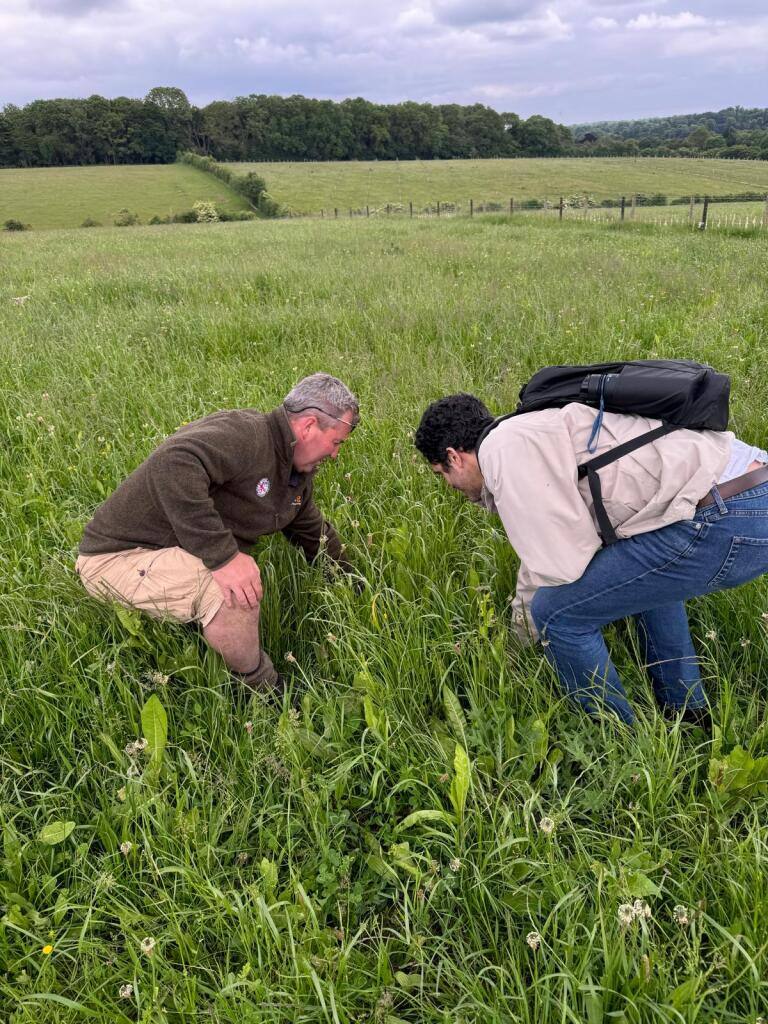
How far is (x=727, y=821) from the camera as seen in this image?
5.95ft

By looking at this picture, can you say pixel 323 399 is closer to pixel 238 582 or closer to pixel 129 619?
pixel 238 582

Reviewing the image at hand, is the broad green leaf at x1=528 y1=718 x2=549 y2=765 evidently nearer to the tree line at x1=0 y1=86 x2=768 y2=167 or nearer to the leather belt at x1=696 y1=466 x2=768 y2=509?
the leather belt at x1=696 y1=466 x2=768 y2=509

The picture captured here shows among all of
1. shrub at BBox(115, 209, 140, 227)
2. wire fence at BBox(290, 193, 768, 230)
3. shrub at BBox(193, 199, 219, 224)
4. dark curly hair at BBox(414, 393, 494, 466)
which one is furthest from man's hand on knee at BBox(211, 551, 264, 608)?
shrub at BBox(115, 209, 140, 227)

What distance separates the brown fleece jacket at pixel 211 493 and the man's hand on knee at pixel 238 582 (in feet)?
0.11

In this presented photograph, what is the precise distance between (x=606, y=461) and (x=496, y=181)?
6586cm

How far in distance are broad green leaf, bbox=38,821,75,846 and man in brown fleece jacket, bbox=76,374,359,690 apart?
0.80 metres

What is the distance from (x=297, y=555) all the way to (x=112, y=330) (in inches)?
194

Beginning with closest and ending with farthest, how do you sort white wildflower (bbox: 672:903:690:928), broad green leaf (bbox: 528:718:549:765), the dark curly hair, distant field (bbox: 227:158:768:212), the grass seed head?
1. white wildflower (bbox: 672:903:690:928)
2. the grass seed head
3. broad green leaf (bbox: 528:718:549:765)
4. the dark curly hair
5. distant field (bbox: 227:158:768:212)

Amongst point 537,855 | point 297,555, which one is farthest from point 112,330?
point 537,855

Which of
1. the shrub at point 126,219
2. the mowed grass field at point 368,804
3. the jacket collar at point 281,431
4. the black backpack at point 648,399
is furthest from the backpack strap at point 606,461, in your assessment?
the shrub at point 126,219

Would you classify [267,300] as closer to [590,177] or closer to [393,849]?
[393,849]

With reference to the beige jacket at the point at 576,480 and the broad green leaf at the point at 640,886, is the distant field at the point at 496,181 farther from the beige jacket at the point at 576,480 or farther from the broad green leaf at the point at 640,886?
the broad green leaf at the point at 640,886

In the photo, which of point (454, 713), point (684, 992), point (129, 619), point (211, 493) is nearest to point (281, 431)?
point (211, 493)

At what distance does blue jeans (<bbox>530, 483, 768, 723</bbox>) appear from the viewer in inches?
86.6
